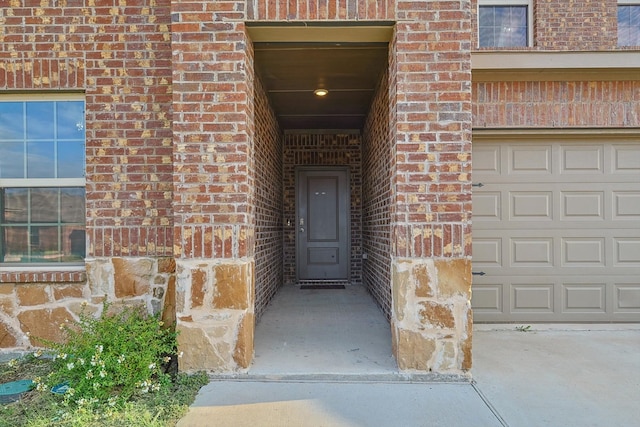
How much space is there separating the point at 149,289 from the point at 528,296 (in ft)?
13.1

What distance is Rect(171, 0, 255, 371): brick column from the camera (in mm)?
2873

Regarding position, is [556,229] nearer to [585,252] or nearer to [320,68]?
[585,252]

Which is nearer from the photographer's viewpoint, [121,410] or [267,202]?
[121,410]

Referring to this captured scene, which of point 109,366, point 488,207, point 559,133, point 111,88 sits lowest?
point 109,366

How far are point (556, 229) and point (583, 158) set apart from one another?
0.85 metres

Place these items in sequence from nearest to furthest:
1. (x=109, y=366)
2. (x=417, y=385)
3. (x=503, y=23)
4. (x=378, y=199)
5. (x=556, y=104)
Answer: (x=109, y=366) < (x=417, y=385) < (x=556, y=104) < (x=503, y=23) < (x=378, y=199)

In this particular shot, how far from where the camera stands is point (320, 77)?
14.3ft

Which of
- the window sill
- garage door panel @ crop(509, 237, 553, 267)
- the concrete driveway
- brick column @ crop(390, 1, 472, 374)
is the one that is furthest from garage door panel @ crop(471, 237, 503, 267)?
the window sill

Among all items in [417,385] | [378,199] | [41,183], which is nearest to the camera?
[417,385]

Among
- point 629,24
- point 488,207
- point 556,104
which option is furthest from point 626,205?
point 629,24

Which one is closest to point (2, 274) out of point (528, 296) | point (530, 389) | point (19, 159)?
point (19, 159)

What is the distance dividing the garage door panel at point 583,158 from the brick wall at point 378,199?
2.02 meters

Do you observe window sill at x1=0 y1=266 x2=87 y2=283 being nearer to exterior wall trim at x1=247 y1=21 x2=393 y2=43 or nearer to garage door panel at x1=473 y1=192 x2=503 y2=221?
exterior wall trim at x1=247 y1=21 x2=393 y2=43

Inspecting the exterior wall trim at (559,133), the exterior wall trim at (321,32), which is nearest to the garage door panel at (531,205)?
the exterior wall trim at (559,133)
